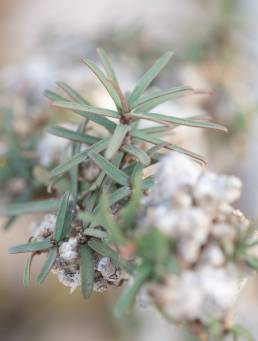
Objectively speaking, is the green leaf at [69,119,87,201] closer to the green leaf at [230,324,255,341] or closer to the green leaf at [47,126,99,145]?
the green leaf at [47,126,99,145]

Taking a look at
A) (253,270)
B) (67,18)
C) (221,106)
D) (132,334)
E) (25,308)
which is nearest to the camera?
(253,270)

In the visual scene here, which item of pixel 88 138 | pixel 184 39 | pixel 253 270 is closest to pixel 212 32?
pixel 184 39

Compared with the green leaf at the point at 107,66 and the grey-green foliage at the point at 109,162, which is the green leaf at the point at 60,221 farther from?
the green leaf at the point at 107,66

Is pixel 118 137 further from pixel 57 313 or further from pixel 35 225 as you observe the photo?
pixel 57 313

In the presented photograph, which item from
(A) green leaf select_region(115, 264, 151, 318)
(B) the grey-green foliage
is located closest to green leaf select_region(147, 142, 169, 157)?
(B) the grey-green foliage

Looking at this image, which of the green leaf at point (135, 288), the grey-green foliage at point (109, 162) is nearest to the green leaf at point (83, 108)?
the grey-green foliage at point (109, 162)

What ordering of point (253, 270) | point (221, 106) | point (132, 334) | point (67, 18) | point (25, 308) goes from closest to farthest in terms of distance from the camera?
point (253, 270) → point (221, 106) → point (132, 334) → point (25, 308) → point (67, 18)

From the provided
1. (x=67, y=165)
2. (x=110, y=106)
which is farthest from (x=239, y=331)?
(x=110, y=106)
